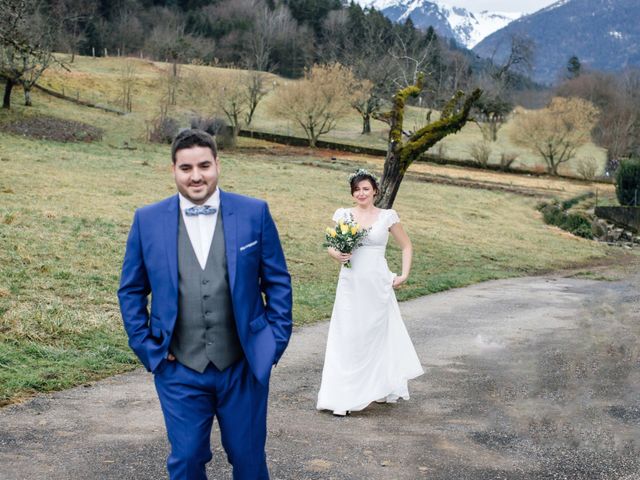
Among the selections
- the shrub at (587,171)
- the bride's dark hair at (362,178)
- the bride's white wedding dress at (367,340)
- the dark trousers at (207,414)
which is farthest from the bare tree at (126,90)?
the dark trousers at (207,414)

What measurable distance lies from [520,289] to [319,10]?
344 feet

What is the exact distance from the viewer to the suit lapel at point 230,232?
397cm

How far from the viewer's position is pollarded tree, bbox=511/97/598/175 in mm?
61312

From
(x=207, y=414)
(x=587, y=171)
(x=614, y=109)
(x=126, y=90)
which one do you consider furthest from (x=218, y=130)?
(x=614, y=109)

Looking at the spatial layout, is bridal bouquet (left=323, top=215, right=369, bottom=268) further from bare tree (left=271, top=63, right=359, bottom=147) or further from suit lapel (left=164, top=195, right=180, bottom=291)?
bare tree (left=271, top=63, right=359, bottom=147)

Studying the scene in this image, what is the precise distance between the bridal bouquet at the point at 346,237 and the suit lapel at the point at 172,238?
3830 mm

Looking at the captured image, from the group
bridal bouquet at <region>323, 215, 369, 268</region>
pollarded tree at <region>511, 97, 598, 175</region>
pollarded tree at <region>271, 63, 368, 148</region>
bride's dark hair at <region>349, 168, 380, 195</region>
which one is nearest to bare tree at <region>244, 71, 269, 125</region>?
pollarded tree at <region>271, 63, 368, 148</region>

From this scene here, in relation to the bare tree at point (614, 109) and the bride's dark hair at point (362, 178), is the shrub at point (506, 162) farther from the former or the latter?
the bride's dark hair at point (362, 178)

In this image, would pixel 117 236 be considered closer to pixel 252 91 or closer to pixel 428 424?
pixel 428 424

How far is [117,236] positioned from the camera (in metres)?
17.5

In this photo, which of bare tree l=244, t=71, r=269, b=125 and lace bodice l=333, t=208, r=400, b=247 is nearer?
lace bodice l=333, t=208, r=400, b=247

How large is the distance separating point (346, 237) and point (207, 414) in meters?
3.94

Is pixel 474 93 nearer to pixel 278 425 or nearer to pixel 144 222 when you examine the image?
pixel 278 425

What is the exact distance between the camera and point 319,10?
11625 centimetres
